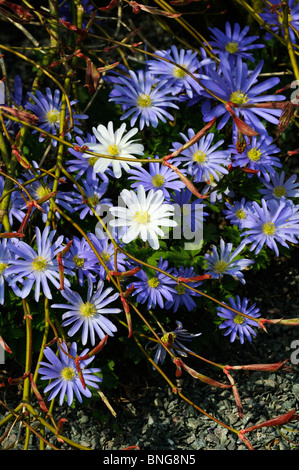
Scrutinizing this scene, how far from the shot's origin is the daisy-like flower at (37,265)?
1781 mm

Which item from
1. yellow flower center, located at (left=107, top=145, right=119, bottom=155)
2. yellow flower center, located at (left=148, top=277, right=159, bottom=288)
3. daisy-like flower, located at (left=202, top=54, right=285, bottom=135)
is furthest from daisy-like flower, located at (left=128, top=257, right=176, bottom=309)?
daisy-like flower, located at (left=202, top=54, right=285, bottom=135)

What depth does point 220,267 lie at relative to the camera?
2072mm

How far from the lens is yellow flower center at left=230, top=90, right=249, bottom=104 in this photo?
2.23 metres

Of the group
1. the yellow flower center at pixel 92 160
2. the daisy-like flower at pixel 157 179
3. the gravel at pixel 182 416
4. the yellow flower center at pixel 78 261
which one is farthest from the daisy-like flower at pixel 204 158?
the gravel at pixel 182 416

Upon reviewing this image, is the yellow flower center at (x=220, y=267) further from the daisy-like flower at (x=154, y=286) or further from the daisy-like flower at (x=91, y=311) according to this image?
the daisy-like flower at (x=91, y=311)

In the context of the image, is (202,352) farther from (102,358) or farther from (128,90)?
(128,90)

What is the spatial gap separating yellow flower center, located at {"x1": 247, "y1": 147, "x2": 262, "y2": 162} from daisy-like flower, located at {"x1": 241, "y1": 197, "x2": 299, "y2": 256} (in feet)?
0.60

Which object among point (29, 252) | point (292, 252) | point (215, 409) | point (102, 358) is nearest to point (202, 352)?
point (215, 409)

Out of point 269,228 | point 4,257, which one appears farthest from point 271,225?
point 4,257

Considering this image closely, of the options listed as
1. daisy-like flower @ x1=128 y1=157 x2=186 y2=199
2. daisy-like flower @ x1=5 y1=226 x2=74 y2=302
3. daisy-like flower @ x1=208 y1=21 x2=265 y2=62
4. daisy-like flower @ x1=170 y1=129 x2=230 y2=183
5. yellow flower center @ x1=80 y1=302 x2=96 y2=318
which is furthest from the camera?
daisy-like flower @ x1=208 y1=21 x2=265 y2=62

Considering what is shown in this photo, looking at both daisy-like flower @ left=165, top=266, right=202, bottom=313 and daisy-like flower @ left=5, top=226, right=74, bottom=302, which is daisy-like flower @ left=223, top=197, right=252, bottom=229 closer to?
daisy-like flower @ left=165, top=266, right=202, bottom=313
